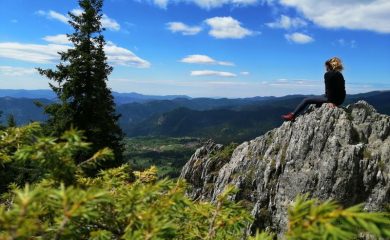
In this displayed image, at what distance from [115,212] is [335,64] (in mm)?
21398

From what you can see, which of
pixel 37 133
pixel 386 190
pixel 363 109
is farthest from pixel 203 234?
pixel 363 109

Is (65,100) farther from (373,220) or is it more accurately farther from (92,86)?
(373,220)

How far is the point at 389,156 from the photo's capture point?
2730cm

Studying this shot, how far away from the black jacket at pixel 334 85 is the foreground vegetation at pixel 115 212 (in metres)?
19.0

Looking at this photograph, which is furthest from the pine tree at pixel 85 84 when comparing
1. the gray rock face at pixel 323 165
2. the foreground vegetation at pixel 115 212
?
the foreground vegetation at pixel 115 212

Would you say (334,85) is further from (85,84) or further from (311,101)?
(85,84)

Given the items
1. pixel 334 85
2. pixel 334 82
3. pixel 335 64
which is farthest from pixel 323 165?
pixel 335 64

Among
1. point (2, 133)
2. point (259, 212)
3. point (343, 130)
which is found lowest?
point (259, 212)

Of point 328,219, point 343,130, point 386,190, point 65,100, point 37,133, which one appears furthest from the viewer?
point 65,100

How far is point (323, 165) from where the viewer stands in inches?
1127

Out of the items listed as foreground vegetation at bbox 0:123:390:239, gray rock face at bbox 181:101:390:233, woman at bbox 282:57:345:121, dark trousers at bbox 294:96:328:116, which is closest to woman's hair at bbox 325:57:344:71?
woman at bbox 282:57:345:121

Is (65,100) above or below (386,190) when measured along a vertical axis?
above

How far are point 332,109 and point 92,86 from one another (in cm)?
2476

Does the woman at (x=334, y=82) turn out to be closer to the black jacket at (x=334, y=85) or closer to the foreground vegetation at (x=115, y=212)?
the black jacket at (x=334, y=85)
